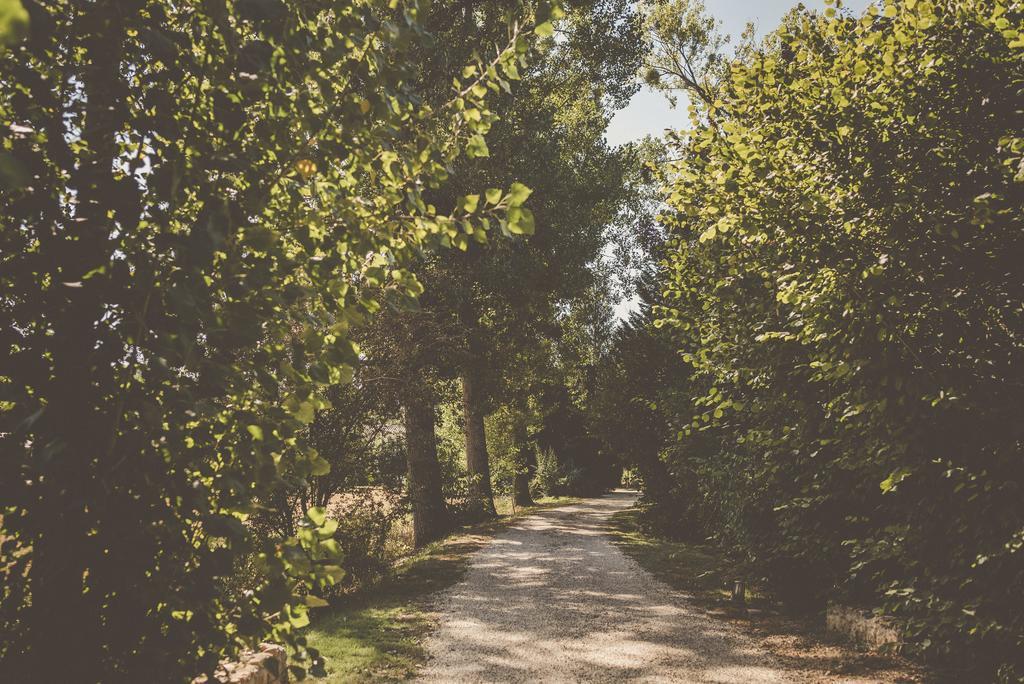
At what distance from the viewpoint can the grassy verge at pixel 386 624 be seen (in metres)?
7.22

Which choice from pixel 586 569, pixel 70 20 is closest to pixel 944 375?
pixel 70 20

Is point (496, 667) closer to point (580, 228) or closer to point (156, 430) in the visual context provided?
point (156, 430)

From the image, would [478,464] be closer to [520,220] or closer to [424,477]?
[424,477]

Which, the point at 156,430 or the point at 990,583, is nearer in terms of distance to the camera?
the point at 156,430

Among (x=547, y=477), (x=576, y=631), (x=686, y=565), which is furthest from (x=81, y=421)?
(x=547, y=477)

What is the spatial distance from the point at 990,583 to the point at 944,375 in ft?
5.25

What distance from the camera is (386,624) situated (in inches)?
351

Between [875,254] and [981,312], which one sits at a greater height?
[875,254]

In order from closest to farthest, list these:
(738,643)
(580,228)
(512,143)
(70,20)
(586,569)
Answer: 1. (70,20)
2. (738,643)
3. (586,569)
4. (512,143)
5. (580,228)

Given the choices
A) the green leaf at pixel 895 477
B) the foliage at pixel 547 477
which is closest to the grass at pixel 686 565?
the green leaf at pixel 895 477

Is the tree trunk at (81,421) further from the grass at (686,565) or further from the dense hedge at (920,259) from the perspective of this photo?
the grass at (686,565)

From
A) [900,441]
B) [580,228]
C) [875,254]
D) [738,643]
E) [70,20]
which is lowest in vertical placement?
[738,643]

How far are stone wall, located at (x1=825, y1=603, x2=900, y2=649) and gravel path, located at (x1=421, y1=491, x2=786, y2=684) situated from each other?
1.07m

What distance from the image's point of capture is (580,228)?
689 inches
